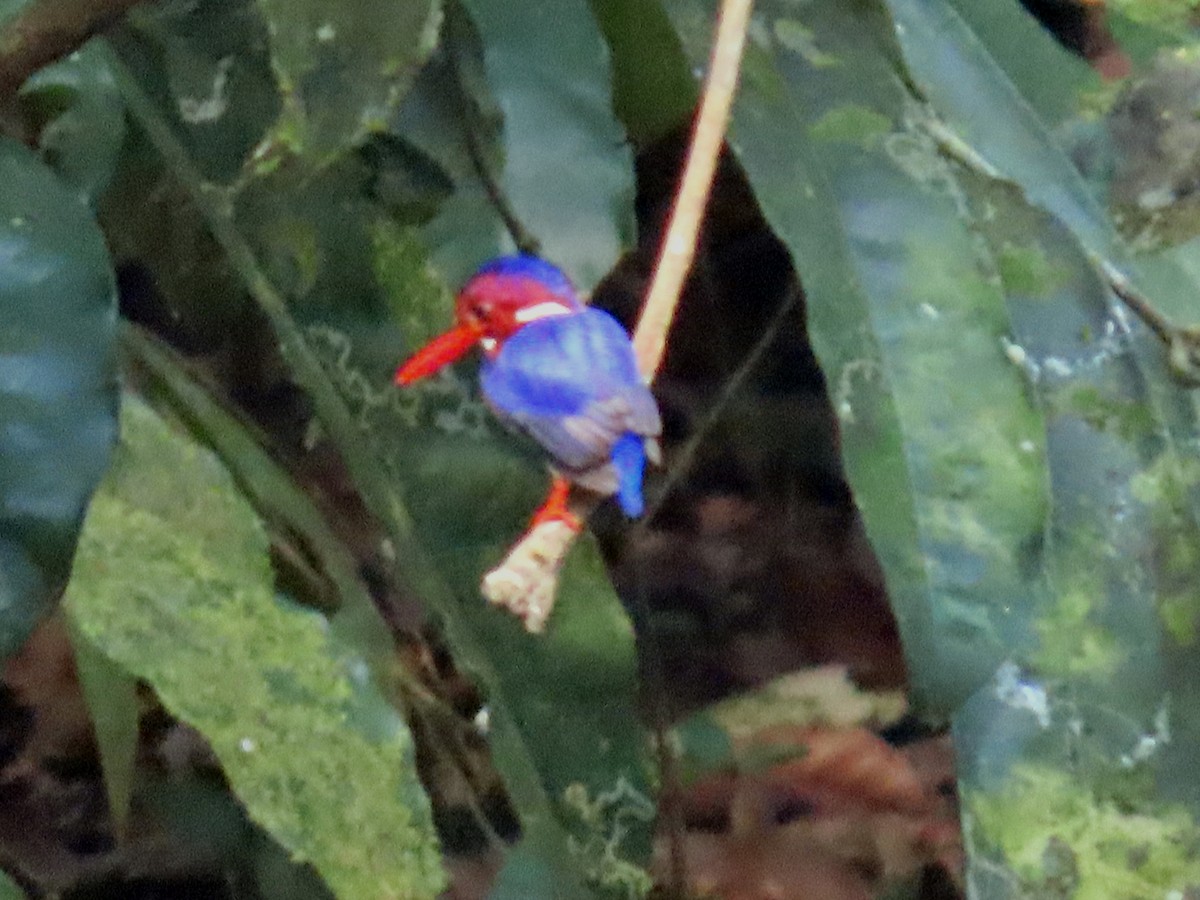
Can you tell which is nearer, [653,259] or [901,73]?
[901,73]

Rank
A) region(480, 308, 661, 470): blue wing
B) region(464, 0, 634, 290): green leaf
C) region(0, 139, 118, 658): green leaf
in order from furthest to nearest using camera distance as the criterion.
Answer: region(464, 0, 634, 290): green leaf
region(480, 308, 661, 470): blue wing
region(0, 139, 118, 658): green leaf

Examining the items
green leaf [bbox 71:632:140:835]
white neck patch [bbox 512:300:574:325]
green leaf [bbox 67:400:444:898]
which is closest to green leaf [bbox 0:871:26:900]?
green leaf [bbox 67:400:444:898]

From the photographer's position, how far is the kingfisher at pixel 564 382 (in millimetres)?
692

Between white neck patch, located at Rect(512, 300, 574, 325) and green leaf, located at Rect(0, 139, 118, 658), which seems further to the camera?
white neck patch, located at Rect(512, 300, 574, 325)

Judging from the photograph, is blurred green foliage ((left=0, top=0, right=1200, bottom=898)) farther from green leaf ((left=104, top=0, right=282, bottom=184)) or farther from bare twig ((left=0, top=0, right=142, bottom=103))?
bare twig ((left=0, top=0, right=142, bottom=103))

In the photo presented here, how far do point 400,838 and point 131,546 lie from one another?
18 centimetres

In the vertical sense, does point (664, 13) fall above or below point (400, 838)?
above

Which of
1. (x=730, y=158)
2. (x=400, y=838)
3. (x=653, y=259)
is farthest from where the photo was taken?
(x=653, y=259)

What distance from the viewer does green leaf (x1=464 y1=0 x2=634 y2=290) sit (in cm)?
84

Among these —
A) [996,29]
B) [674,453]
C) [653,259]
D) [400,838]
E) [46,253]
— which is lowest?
[674,453]

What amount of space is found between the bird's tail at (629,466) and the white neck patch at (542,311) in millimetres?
68

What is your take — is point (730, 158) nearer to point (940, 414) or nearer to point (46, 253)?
point (940, 414)

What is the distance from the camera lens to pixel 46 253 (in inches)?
23.7

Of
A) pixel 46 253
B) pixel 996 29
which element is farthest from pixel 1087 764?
pixel 46 253
